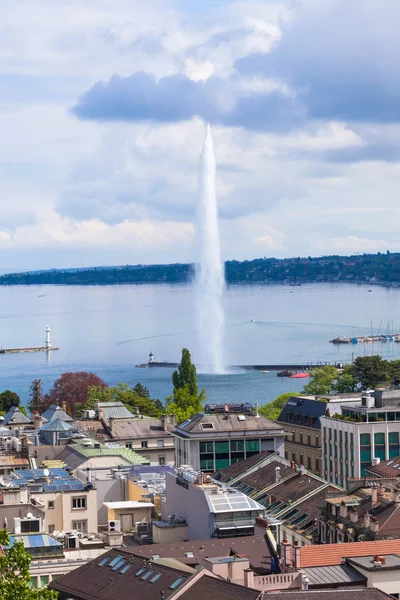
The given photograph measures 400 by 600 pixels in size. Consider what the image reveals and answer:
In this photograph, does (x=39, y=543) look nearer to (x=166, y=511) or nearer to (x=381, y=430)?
(x=166, y=511)

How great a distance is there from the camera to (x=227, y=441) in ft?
190

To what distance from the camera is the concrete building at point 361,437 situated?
197 ft

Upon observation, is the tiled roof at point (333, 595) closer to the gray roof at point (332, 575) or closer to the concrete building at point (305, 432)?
the gray roof at point (332, 575)

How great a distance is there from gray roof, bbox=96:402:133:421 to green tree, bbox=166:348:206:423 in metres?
5.69

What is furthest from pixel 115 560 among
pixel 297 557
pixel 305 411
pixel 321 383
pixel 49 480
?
pixel 321 383

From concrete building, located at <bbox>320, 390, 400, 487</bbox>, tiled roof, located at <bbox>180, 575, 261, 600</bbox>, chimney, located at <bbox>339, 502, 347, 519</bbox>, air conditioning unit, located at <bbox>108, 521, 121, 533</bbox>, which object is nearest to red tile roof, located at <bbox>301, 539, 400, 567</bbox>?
tiled roof, located at <bbox>180, 575, 261, 600</bbox>

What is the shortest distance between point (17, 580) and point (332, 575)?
373 inches

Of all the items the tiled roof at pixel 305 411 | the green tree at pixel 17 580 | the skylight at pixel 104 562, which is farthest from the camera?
the tiled roof at pixel 305 411

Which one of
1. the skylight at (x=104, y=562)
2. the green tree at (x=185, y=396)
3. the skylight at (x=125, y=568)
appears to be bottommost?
the green tree at (x=185, y=396)

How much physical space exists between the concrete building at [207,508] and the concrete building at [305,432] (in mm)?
24452

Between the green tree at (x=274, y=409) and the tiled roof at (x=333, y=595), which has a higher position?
the tiled roof at (x=333, y=595)

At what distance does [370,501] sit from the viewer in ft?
129

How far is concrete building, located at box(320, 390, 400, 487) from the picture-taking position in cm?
5994

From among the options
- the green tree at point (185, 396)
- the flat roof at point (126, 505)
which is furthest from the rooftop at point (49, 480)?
the green tree at point (185, 396)
